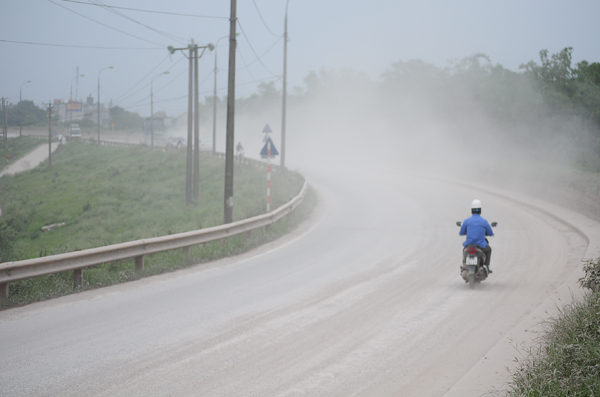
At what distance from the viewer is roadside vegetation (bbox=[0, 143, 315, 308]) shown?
1222 cm

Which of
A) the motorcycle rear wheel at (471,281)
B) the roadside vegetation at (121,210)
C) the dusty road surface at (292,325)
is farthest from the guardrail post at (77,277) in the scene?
the motorcycle rear wheel at (471,281)

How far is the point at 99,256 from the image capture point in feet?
34.5

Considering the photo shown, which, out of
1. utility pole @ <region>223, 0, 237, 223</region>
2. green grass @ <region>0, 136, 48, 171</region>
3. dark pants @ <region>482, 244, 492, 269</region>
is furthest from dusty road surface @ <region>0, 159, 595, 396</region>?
green grass @ <region>0, 136, 48, 171</region>

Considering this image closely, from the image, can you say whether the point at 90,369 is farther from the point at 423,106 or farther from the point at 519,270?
the point at 423,106

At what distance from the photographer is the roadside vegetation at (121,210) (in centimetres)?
1222

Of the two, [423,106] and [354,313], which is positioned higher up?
[423,106]

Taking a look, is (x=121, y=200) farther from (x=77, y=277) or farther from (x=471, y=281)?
(x=471, y=281)

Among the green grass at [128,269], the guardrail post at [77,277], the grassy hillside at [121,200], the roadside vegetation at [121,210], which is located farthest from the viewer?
the grassy hillside at [121,200]

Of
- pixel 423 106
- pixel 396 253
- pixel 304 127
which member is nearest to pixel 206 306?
pixel 396 253

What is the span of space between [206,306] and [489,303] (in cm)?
465

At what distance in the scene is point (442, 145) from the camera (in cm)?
5144

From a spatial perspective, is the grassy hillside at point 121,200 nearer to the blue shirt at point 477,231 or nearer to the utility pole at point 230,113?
the utility pole at point 230,113

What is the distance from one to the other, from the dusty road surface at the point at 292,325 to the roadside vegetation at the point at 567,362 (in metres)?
0.55

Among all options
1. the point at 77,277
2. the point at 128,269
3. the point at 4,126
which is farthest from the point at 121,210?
the point at 77,277
